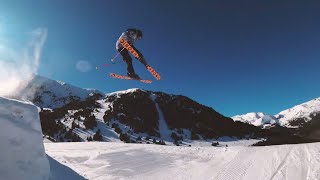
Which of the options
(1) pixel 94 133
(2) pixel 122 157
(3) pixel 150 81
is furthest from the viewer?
(1) pixel 94 133

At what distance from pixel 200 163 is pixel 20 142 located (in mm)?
8593

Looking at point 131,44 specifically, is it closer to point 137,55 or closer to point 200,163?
point 137,55

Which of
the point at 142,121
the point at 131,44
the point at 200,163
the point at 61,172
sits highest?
the point at 142,121

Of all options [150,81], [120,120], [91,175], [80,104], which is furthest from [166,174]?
[80,104]

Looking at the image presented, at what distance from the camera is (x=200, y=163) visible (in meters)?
14.6

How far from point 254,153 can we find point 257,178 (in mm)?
3655

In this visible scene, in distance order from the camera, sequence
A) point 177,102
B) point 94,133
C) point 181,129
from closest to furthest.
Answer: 1. point 94,133
2. point 181,129
3. point 177,102

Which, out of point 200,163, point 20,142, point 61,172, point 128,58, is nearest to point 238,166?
point 200,163

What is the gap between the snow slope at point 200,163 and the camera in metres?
11.9

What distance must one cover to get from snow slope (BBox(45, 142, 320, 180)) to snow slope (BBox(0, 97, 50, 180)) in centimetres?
403

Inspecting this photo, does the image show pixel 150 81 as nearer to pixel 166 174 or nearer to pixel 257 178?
pixel 166 174

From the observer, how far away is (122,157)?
1630 cm

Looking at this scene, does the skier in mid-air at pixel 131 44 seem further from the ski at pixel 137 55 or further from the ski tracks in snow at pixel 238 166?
the ski tracks in snow at pixel 238 166

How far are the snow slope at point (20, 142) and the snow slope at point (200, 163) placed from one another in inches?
159
